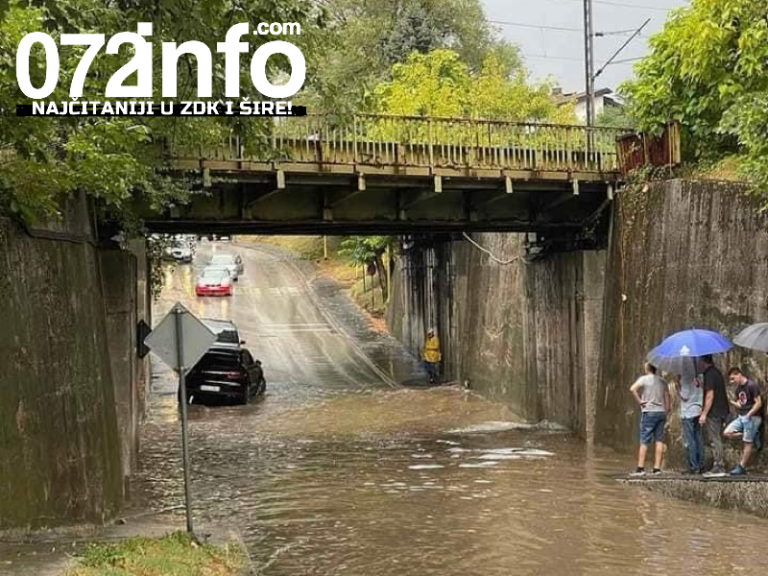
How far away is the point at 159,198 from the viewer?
598 inches

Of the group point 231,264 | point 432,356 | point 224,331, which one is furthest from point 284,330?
point 231,264

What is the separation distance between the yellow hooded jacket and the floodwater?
208 centimetres

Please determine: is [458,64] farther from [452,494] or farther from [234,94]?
[234,94]

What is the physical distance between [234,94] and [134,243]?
14985 mm

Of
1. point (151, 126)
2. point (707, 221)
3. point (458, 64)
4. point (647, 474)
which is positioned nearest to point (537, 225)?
point (707, 221)

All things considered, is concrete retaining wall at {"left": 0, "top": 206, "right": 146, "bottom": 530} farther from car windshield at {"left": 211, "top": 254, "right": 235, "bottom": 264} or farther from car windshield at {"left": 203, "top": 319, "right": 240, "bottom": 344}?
car windshield at {"left": 211, "top": 254, "right": 235, "bottom": 264}

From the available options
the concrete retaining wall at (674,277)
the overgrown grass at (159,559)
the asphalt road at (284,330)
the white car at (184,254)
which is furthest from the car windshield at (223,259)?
the overgrown grass at (159,559)

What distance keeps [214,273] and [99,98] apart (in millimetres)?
43314

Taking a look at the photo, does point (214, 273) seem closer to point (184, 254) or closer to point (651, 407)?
point (184, 254)

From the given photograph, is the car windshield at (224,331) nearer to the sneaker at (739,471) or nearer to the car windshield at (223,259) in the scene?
the sneaker at (739,471)

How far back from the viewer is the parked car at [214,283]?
51906 mm

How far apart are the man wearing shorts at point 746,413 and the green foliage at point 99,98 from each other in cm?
753

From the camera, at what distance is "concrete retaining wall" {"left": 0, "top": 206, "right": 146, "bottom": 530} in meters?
9.98

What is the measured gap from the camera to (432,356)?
3172 cm
